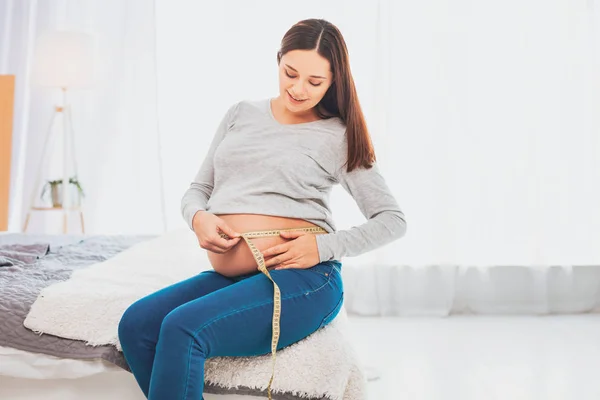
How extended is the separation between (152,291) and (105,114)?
2.40 meters

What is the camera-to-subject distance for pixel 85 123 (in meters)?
3.81

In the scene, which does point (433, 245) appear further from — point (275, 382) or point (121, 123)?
point (275, 382)

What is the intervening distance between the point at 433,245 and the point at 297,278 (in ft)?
7.34

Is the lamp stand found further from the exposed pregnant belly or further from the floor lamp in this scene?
the exposed pregnant belly

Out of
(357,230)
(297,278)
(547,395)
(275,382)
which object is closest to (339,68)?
(357,230)

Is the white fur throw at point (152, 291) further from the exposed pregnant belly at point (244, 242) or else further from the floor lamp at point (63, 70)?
the floor lamp at point (63, 70)

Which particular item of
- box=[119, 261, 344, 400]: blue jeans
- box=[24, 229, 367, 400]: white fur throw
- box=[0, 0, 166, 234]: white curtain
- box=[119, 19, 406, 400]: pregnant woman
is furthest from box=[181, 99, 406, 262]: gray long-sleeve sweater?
box=[0, 0, 166, 234]: white curtain

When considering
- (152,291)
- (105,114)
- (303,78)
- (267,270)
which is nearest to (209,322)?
(267,270)

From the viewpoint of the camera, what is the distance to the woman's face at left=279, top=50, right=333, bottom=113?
1.55 meters

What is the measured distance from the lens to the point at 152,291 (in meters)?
1.65

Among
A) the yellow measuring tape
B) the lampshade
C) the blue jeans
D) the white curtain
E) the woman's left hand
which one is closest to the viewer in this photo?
the blue jeans

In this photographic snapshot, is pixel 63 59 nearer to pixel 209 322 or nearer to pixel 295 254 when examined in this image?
pixel 295 254

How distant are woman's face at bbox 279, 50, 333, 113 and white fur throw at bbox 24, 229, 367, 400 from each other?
1.89 feet

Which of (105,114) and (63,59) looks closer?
(63,59)
